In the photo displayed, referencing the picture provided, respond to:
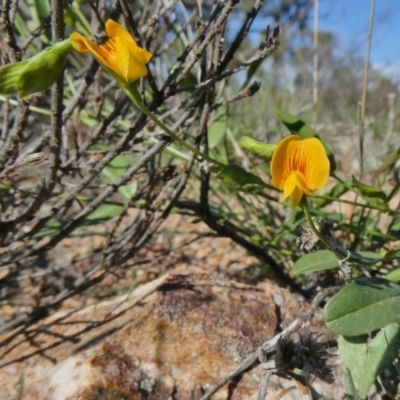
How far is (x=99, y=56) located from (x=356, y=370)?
0.42m

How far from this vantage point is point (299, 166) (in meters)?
0.46

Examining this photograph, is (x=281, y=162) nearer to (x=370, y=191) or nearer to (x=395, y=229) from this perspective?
(x=370, y=191)

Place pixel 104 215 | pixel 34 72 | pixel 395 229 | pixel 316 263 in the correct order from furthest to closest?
1. pixel 104 215
2. pixel 395 229
3. pixel 316 263
4. pixel 34 72

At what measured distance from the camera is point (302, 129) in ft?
2.21

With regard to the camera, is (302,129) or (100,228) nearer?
(302,129)

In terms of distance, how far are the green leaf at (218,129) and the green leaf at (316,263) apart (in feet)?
1.18

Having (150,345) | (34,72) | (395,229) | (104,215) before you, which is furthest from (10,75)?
(395,229)

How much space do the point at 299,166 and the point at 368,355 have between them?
24 centimetres

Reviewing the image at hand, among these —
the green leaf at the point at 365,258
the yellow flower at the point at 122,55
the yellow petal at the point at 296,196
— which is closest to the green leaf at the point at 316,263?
the green leaf at the point at 365,258

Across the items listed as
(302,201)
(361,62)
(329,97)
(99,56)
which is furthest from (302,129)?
(361,62)

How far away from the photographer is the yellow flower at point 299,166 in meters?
0.44

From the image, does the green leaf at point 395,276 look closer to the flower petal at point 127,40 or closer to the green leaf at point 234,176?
the green leaf at point 234,176

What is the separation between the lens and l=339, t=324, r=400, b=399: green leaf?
0.52 meters

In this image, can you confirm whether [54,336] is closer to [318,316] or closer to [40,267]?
[318,316]
